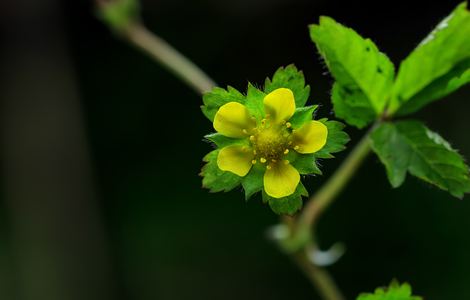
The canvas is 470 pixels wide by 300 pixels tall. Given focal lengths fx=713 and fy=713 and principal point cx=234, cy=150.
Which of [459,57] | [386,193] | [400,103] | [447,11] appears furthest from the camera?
[447,11]

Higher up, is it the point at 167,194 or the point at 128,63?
the point at 128,63

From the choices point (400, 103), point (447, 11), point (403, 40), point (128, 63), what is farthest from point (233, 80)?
point (400, 103)

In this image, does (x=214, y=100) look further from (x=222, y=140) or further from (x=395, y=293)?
(x=395, y=293)

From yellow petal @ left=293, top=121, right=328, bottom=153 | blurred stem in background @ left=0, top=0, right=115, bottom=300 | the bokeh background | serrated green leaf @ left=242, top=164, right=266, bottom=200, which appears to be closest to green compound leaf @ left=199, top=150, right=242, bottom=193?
serrated green leaf @ left=242, top=164, right=266, bottom=200

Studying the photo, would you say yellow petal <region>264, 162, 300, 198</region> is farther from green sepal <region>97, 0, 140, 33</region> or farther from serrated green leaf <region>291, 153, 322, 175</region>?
green sepal <region>97, 0, 140, 33</region>

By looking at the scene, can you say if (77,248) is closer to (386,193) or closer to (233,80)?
(233,80)

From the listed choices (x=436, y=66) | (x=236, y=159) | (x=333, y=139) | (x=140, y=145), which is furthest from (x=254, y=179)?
(x=140, y=145)
